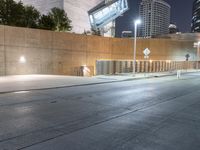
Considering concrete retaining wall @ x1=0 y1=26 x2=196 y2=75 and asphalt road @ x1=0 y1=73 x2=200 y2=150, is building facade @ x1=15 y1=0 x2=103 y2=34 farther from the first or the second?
asphalt road @ x1=0 y1=73 x2=200 y2=150

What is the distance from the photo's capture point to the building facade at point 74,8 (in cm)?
5545

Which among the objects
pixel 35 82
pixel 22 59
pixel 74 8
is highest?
pixel 74 8

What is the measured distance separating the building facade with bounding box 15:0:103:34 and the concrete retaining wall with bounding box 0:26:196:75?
23909 mm

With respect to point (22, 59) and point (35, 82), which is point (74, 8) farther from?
point (35, 82)

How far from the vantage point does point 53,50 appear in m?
27.8

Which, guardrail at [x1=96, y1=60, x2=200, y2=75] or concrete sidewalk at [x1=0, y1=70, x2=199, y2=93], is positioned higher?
guardrail at [x1=96, y1=60, x2=200, y2=75]

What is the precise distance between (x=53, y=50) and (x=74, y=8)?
3345cm

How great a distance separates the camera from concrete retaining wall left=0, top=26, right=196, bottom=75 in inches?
941

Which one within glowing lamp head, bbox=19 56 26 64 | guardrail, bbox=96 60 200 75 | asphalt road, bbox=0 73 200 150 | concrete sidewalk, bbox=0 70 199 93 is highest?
glowing lamp head, bbox=19 56 26 64

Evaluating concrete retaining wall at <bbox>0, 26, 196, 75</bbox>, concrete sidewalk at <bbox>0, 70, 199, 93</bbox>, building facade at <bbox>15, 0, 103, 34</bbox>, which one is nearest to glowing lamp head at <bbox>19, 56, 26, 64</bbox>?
concrete retaining wall at <bbox>0, 26, 196, 75</bbox>

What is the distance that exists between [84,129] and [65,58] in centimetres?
2314

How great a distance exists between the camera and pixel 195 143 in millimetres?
5883

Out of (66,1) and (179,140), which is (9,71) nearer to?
(179,140)

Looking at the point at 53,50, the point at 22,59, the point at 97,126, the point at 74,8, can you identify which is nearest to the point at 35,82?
the point at 22,59
